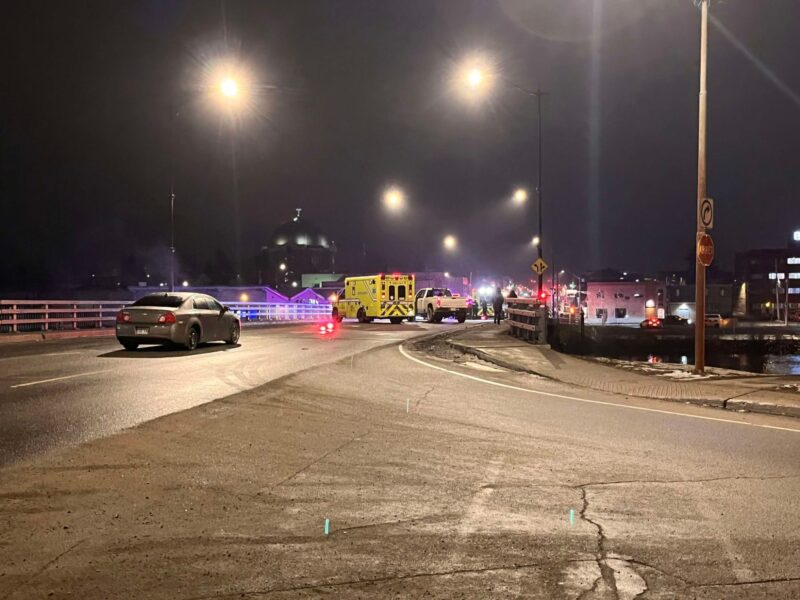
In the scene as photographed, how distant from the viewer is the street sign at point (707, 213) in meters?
13.2

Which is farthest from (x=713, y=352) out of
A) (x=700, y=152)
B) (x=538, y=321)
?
(x=700, y=152)

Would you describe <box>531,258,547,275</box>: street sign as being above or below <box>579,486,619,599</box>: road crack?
above

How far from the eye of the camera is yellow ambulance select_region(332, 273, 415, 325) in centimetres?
3662

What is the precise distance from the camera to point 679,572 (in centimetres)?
381

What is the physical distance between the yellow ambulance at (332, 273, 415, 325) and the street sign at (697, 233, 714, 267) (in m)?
24.3

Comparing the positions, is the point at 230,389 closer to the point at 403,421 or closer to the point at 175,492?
the point at 403,421

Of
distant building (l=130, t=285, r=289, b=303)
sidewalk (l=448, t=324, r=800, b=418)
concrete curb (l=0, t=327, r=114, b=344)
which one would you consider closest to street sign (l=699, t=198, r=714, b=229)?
sidewalk (l=448, t=324, r=800, b=418)

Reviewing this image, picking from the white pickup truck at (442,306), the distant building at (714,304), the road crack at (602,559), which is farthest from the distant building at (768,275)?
the road crack at (602,559)

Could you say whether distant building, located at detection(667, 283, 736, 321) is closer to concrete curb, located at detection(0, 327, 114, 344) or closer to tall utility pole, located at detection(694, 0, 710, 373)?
tall utility pole, located at detection(694, 0, 710, 373)

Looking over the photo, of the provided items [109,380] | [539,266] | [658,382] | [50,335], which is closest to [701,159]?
[658,382]

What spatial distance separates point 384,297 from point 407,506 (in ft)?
104

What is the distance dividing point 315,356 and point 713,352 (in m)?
39.8

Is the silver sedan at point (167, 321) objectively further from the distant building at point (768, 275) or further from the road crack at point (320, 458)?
the distant building at point (768, 275)

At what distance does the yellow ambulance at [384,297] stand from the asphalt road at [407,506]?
90.4ft
